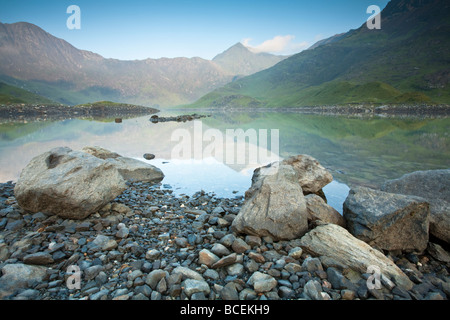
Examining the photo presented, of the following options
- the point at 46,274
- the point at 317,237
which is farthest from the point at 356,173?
the point at 46,274

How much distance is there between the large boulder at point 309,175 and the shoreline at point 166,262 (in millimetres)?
4323

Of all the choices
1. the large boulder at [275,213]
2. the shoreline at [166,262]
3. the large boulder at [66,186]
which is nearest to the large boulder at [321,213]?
the large boulder at [275,213]

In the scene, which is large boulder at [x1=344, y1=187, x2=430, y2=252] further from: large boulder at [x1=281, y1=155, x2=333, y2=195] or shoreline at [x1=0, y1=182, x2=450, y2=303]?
large boulder at [x1=281, y1=155, x2=333, y2=195]

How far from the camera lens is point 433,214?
6.99 m

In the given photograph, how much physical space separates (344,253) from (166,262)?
14.0 feet

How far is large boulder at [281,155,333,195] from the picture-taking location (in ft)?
34.4

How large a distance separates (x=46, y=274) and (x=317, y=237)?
6341 millimetres

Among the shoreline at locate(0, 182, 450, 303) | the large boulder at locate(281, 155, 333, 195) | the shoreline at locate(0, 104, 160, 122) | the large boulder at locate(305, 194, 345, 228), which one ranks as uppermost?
the shoreline at locate(0, 104, 160, 122)

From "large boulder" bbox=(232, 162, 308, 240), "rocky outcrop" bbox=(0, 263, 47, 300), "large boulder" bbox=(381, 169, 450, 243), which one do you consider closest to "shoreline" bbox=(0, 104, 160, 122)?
"large boulder" bbox=(232, 162, 308, 240)

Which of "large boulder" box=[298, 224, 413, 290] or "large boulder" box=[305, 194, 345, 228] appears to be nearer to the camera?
"large boulder" box=[298, 224, 413, 290]

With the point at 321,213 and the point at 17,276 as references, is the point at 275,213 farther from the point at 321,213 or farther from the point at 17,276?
the point at 17,276

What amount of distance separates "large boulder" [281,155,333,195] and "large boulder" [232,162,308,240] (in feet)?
11.3

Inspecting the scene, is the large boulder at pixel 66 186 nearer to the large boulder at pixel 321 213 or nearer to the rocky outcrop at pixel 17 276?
the rocky outcrop at pixel 17 276
